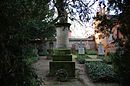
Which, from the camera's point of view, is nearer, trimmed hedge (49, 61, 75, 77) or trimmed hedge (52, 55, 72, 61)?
trimmed hedge (49, 61, 75, 77)

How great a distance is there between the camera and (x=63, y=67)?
14.8m

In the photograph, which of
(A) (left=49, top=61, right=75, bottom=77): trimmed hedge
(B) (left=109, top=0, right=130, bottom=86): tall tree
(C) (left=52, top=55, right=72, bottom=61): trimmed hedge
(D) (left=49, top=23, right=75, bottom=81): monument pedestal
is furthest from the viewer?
(C) (left=52, top=55, right=72, bottom=61): trimmed hedge

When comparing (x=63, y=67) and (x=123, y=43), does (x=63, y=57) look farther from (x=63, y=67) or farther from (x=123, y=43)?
(x=123, y=43)

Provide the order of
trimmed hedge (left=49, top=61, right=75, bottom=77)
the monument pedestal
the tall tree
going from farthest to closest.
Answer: trimmed hedge (left=49, top=61, right=75, bottom=77) → the monument pedestal → the tall tree

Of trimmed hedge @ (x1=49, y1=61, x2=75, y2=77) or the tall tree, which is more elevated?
the tall tree

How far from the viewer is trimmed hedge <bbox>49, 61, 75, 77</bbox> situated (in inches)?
581

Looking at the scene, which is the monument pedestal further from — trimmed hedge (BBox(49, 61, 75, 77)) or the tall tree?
the tall tree

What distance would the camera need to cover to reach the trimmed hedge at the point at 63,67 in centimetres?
1477

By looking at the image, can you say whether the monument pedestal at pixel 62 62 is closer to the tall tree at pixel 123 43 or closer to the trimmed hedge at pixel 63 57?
the trimmed hedge at pixel 63 57

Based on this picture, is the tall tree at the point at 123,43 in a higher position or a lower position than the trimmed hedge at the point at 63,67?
higher

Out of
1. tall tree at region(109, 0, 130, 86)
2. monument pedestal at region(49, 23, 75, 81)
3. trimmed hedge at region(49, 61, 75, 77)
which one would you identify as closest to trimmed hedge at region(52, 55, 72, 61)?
monument pedestal at region(49, 23, 75, 81)

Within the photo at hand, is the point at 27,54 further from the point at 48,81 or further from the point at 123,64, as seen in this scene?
the point at 48,81

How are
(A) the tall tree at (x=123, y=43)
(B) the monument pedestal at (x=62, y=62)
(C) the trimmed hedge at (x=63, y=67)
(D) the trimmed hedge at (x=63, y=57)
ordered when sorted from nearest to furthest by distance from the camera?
(A) the tall tree at (x=123, y=43)
(B) the monument pedestal at (x=62, y=62)
(C) the trimmed hedge at (x=63, y=67)
(D) the trimmed hedge at (x=63, y=57)

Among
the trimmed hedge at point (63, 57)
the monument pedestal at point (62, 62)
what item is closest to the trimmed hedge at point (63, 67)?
the monument pedestal at point (62, 62)
